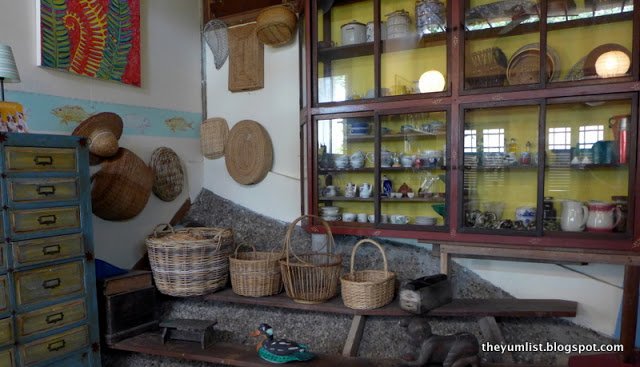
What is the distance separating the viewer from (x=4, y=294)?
1.91 meters

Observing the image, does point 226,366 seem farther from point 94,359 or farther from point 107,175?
point 107,175

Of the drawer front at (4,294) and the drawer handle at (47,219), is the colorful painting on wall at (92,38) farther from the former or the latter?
the drawer front at (4,294)

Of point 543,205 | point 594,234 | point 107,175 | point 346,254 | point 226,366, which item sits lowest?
point 226,366

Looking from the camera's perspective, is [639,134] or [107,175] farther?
[107,175]

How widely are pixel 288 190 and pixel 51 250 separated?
1.77 meters

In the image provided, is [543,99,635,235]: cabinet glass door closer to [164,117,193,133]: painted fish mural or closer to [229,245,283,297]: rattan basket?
[229,245,283,297]: rattan basket

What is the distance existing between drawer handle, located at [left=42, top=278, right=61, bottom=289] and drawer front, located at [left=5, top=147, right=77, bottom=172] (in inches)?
21.7

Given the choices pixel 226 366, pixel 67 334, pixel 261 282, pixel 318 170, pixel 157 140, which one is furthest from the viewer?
A: pixel 157 140

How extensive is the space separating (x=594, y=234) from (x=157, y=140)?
304 cm

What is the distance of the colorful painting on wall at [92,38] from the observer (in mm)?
2582

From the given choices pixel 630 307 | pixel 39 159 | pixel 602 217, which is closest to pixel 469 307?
pixel 630 307

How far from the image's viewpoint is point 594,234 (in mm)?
2264

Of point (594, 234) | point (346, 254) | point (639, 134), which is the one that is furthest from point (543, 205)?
point (346, 254)

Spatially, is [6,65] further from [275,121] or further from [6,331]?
[275,121]
